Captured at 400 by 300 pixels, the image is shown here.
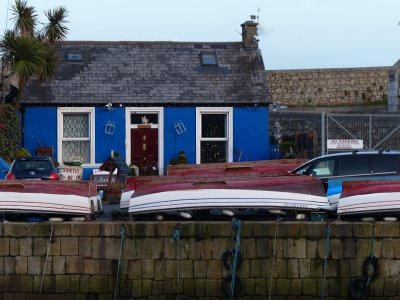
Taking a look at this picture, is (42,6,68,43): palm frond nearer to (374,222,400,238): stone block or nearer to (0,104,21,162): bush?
(0,104,21,162): bush

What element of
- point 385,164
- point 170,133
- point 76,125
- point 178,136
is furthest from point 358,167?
point 76,125

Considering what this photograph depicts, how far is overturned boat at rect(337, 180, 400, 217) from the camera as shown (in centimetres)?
1423

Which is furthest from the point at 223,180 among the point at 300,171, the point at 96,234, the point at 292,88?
the point at 292,88

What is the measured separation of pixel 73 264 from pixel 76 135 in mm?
18053

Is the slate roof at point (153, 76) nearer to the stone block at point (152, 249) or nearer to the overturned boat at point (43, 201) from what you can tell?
the overturned boat at point (43, 201)

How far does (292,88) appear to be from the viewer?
1885 inches

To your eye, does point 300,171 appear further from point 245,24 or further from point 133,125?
point 245,24

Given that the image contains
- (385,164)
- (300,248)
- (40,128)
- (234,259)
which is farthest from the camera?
(40,128)

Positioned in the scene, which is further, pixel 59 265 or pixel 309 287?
pixel 59 265

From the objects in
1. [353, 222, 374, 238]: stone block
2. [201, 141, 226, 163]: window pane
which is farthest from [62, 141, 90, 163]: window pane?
[353, 222, 374, 238]: stone block

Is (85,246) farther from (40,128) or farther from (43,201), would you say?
(40,128)

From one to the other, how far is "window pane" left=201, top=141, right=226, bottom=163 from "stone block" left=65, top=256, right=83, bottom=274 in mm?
18340

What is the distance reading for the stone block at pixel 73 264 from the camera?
1406 centimetres

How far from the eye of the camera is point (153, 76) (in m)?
32.8
